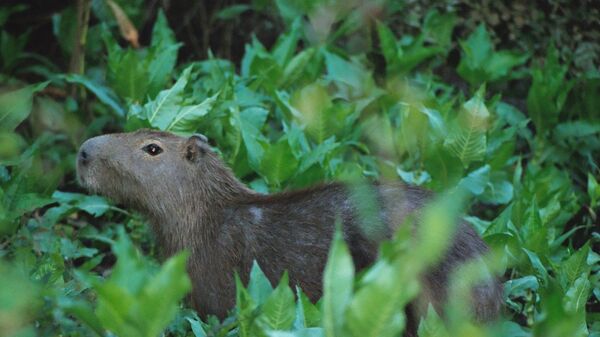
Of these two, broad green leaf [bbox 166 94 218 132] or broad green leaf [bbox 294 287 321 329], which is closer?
broad green leaf [bbox 294 287 321 329]

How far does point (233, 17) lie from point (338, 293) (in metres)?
5.28

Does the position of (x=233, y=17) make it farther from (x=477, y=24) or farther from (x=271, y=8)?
(x=477, y=24)

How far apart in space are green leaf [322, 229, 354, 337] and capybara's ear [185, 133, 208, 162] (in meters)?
2.28

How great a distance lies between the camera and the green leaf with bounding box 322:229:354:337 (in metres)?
3.08

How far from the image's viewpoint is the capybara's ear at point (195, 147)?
5.27 m

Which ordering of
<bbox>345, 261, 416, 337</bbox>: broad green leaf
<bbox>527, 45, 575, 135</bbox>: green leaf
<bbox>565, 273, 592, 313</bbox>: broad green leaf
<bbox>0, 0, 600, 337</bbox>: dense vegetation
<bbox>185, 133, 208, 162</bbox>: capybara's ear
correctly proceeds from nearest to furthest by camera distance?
1. <bbox>345, 261, 416, 337</bbox>: broad green leaf
2. <bbox>0, 0, 600, 337</bbox>: dense vegetation
3. <bbox>565, 273, 592, 313</bbox>: broad green leaf
4. <bbox>185, 133, 208, 162</bbox>: capybara's ear
5. <bbox>527, 45, 575, 135</bbox>: green leaf

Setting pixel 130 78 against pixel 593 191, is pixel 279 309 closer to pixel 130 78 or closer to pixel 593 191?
pixel 593 191

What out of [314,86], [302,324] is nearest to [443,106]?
[314,86]

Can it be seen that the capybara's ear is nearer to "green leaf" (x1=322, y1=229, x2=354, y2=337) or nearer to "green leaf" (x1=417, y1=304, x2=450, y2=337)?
"green leaf" (x1=417, y1=304, x2=450, y2=337)

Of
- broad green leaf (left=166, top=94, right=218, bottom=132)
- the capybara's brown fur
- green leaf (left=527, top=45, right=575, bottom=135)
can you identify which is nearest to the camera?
the capybara's brown fur

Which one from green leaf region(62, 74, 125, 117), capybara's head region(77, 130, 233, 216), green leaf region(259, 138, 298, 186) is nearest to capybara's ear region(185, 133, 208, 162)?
capybara's head region(77, 130, 233, 216)

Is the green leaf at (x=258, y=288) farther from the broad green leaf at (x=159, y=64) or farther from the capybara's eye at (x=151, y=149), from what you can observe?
the broad green leaf at (x=159, y=64)

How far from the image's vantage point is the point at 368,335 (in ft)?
10.2

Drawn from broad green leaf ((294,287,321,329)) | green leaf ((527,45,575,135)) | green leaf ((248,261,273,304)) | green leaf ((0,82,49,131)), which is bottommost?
green leaf ((527,45,575,135))
